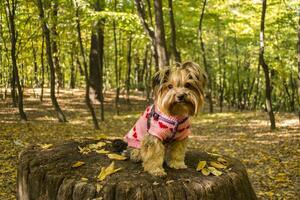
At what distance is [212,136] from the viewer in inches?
541

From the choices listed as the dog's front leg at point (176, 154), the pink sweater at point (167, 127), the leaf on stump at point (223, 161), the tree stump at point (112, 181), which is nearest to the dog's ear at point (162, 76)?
the pink sweater at point (167, 127)

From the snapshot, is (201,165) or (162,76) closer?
(162,76)

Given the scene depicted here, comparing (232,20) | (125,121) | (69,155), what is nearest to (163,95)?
(69,155)

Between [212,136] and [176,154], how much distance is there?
952 cm

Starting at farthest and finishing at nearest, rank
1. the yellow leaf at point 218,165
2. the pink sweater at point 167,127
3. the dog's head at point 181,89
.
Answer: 1. the yellow leaf at point 218,165
2. the pink sweater at point 167,127
3. the dog's head at point 181,89

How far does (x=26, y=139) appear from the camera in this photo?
11352 millimetres

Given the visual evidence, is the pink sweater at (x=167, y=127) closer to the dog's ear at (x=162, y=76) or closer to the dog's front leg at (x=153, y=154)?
the dog's front leg at (x=153, y=154)

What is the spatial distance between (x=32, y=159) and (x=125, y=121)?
482 inches

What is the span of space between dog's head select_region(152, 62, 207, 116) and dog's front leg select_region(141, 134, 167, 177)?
1.42ft

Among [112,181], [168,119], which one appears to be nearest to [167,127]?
[168,119]

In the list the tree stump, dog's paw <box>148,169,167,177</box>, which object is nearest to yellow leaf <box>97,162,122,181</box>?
the tree stump

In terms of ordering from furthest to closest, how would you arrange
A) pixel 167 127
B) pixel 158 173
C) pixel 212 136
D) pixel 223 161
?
pixel 212 136 → pixel 223 161 → pixel 158 173 → pixel 167 127

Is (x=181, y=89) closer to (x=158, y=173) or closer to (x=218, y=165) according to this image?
(x=158, y=173)

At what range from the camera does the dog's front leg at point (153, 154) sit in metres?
4.08
